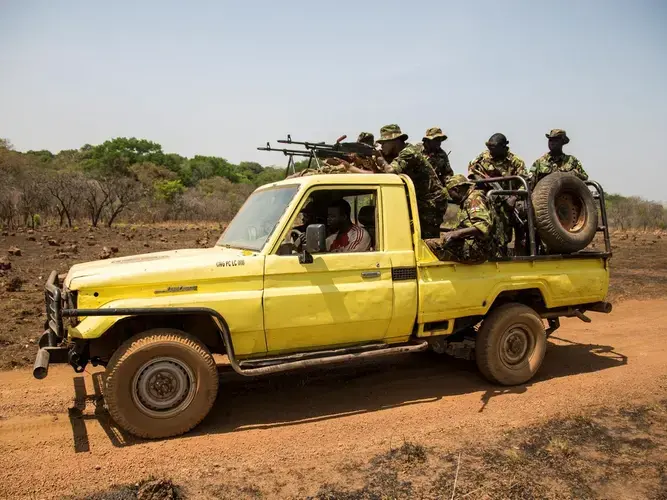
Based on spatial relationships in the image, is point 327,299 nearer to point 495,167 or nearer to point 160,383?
point 160,383

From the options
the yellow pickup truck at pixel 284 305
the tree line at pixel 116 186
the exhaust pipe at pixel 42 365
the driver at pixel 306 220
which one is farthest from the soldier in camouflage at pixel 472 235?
the tree line at pixel 116 186

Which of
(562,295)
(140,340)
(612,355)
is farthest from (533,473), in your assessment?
(612,355)

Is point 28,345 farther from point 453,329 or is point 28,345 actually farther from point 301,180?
point 453,329

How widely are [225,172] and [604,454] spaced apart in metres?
52.5

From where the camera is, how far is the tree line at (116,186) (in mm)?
27188

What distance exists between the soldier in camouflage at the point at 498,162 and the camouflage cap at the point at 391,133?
1.47m

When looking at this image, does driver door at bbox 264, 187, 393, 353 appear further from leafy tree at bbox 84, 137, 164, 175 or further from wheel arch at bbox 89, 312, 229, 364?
leafy tree at bbox 84, 137, 164, 175

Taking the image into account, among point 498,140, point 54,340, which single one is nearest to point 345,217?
point 54,340

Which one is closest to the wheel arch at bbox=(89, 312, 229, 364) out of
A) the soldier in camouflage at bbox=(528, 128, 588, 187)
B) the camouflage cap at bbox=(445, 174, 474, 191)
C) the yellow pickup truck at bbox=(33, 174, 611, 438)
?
the yellow pickup truck at bbox=(33, 174, 611, 438)

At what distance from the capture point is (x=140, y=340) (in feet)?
13.9

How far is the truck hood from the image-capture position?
13.7ft

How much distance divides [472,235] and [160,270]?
283 centimetres

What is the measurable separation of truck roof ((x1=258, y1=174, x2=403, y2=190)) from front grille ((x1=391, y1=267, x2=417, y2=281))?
0.82 metres

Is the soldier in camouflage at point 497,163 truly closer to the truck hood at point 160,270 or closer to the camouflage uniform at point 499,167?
the camouflage uniform at point 499,167
